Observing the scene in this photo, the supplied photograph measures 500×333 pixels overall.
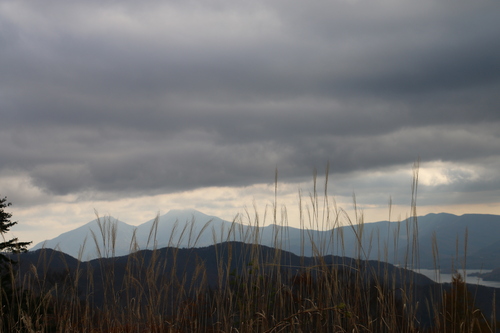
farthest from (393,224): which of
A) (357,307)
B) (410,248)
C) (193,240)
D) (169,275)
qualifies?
(169,275)

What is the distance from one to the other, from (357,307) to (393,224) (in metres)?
0.75

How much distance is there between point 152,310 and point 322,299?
4.48 feet

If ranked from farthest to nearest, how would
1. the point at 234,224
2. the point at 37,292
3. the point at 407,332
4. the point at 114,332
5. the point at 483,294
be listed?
the point at 483,294
the point at 37,292
the point at 114,332
the point at 234,224
the point at 407,332

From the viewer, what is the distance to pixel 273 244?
149 inches

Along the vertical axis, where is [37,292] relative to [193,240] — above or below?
below

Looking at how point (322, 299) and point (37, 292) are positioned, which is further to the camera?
point (37, 292)

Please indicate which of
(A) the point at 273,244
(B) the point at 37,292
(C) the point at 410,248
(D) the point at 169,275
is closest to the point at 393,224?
(C) the point at 410,248

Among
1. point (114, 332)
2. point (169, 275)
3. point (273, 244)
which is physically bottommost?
point (114, 332)

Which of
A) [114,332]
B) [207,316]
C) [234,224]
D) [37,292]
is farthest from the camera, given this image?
[37,292]

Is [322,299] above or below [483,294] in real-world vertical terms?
above

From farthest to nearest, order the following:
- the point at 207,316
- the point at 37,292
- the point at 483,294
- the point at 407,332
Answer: the point at 483,294, the point at 37,292, the point at 207,316, the point at 407,332

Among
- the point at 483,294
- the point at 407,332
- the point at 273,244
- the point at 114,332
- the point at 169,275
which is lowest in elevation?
the point at 483,294

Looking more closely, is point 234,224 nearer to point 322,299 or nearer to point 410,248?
point 322,299

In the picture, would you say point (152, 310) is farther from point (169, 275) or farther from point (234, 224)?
point (234, 224)
